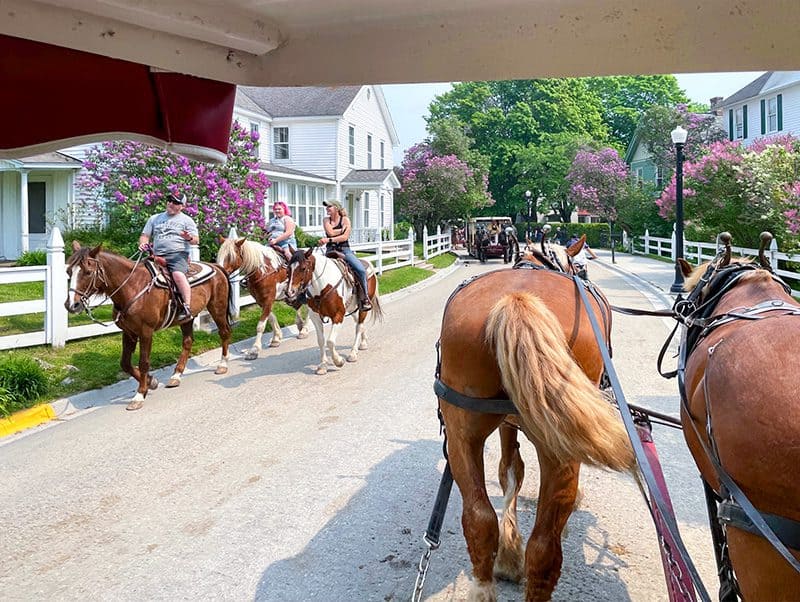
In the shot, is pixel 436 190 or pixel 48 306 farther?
pixel 436 190

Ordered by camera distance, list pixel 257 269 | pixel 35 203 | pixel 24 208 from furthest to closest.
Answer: pixel 35 203
pixel 24 208
pixel 257 269

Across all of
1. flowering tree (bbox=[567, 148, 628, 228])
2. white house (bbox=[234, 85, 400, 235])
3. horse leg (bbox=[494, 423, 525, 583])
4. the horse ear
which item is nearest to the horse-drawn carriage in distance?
white house (bbox=[234, 85, 400, 235])

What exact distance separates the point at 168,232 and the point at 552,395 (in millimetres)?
7145

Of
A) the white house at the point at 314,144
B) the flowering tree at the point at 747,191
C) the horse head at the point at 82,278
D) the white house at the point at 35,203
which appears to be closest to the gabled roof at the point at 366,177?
the white house at the point at 314,144

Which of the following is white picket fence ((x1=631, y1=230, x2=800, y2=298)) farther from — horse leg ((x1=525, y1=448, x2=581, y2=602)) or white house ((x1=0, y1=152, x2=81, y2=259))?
white house ((x1=0, y1=152, x2=81, y2=259))

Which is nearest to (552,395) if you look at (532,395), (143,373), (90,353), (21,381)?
(532,395)

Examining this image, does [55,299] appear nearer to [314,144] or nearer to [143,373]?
[143,373]

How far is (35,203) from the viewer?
67.9ft

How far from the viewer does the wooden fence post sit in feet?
30.2

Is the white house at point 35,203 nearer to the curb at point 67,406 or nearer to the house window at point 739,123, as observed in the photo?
the curb at point 67,406

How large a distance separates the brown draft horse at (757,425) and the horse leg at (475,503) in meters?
0.96

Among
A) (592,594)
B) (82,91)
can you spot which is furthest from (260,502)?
(82,91)

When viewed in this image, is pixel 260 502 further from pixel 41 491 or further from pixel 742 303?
pixel 742 303

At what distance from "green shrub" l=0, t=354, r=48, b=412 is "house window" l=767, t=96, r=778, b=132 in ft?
119
